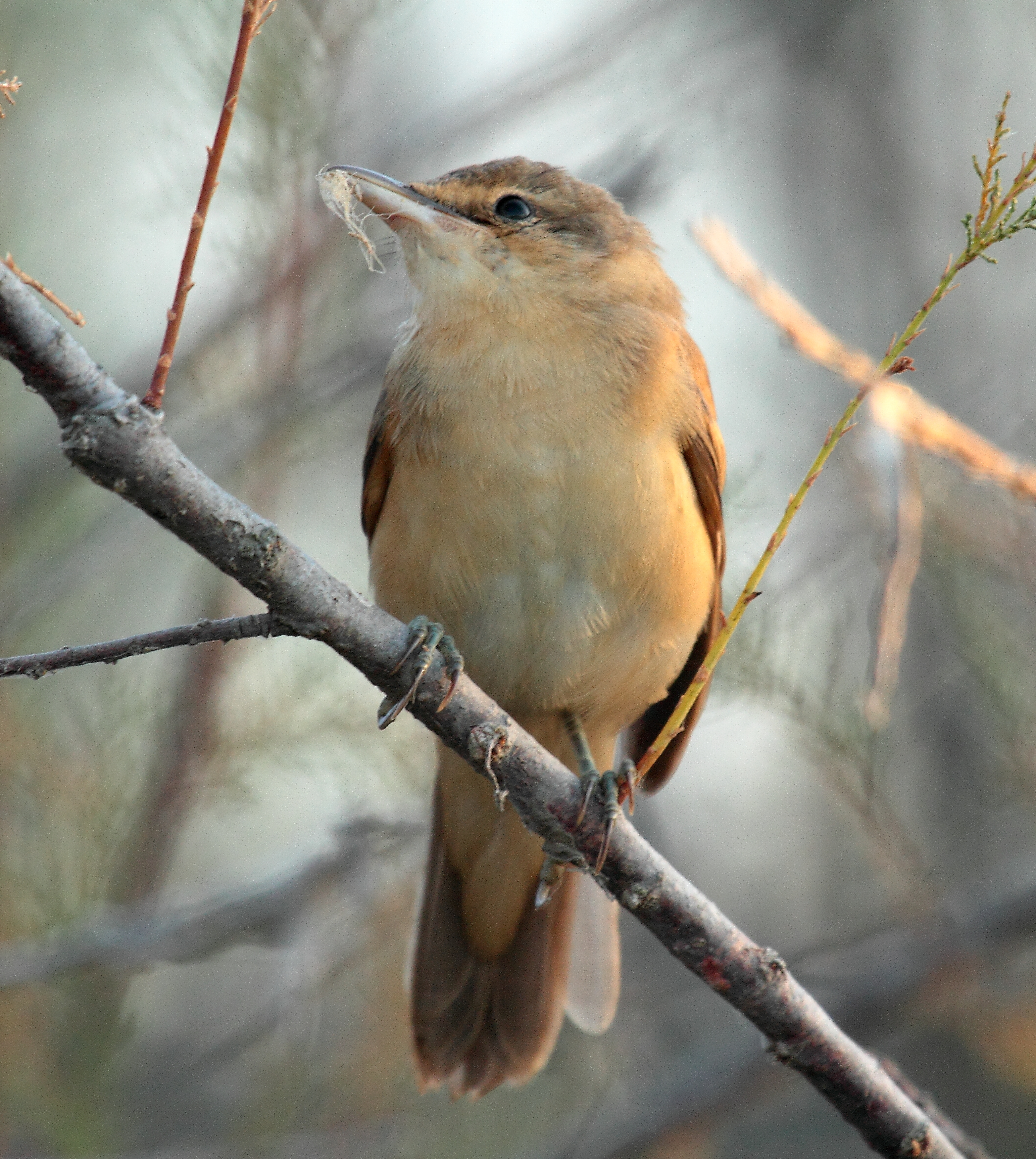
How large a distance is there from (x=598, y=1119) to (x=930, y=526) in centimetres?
235

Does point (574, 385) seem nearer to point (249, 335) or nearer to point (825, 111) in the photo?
point (249, 335)

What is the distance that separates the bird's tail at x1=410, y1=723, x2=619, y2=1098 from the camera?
152 inches

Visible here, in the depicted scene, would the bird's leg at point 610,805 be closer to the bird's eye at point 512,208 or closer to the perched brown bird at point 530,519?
the perched brown bird at point 530,519

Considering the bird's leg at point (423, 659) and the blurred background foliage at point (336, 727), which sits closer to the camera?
the bird's leg at point (423, 659)

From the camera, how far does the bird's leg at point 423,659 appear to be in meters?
2.32

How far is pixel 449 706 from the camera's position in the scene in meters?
2.43

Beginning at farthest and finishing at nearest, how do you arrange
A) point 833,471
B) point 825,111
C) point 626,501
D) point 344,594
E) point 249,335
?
point 825,111
point 833,471
point 249,335
point 626,501
point 344,594

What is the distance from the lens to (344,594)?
2150mm

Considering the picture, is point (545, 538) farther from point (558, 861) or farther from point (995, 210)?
point (995, 210)

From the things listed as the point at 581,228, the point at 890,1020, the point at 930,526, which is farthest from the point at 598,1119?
the point at 581,228

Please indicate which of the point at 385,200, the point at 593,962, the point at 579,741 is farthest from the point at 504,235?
the point at 593,962

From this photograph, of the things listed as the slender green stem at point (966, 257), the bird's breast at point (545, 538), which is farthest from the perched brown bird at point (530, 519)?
the slender green stem at point (966, 257)

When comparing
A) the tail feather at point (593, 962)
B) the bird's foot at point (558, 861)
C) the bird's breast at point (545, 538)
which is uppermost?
the bird's breast at point (545, 538)

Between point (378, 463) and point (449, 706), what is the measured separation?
1272 mm
